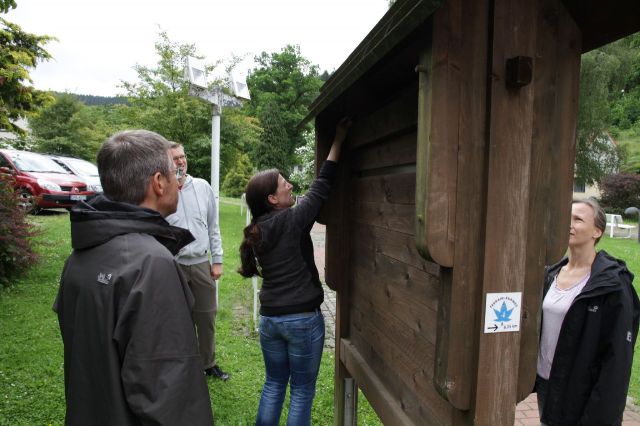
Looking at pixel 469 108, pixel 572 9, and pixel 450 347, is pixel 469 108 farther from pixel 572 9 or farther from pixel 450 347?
pixel 450 347

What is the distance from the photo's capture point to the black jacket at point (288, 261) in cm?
261

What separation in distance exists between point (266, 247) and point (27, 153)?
45.8 ft

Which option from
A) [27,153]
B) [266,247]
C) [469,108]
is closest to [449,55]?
[469,108]

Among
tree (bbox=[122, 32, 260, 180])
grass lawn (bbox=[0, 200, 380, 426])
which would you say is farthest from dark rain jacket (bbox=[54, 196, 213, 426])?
tree (bbox=[122, 32, 260, 180])

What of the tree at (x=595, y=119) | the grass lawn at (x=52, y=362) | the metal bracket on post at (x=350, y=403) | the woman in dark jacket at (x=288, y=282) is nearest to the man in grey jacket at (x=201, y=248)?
the grass lawn at (x=52, y=362)

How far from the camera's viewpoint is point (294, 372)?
278 centimetres

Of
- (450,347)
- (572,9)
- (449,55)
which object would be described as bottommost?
(450,347)

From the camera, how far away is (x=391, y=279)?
7.11 feet

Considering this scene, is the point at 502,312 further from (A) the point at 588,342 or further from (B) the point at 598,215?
(B) the point at 598,215

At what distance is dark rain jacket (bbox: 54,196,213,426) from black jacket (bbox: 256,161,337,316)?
3.32 feet

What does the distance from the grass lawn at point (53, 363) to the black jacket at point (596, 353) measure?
1846 mm

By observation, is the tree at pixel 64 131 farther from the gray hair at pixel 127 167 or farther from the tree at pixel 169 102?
the gray hair at pixel 127 167

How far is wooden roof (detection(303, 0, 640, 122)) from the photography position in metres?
1.20

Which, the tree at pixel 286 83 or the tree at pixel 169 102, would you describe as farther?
the tree at pixel 286 83
